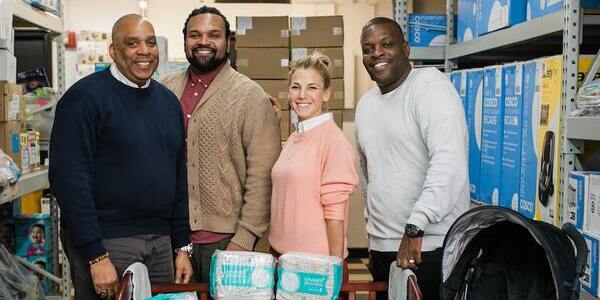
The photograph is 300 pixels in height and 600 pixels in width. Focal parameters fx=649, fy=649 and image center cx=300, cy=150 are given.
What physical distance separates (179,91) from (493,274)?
4.29 ft

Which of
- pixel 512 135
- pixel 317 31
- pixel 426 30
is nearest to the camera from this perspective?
pixel 512 135

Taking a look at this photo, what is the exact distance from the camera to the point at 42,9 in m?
2.92

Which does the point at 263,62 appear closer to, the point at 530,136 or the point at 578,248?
the point at 530,136

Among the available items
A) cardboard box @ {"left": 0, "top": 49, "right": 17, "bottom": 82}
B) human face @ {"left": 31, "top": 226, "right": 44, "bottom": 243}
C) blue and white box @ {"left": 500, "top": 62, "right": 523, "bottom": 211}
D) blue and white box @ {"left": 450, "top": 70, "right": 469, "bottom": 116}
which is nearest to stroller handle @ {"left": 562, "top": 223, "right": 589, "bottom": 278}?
blue and white box @ {"left": 500, "top": 62, "right": 523, "bottom": 211}

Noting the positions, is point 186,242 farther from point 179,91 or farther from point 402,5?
point 402,5

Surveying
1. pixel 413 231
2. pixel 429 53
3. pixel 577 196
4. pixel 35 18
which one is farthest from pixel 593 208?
pixel 35 18

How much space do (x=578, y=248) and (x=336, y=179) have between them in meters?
0.83

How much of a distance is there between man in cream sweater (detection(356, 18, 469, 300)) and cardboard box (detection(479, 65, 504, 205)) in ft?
1.32

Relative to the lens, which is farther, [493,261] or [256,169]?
[256,169]

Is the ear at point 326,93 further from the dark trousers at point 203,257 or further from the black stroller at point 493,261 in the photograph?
the black stroller at point 493,261

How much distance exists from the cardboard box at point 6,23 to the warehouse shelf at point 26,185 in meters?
0.51

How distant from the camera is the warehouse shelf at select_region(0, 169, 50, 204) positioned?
218cm

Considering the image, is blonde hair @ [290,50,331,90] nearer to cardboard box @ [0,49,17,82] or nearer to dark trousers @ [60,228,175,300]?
dark trousers @ [60,228,175,300]

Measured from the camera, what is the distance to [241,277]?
1.68 metres
